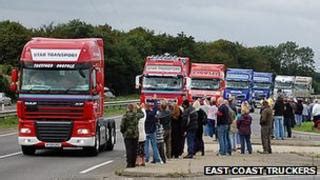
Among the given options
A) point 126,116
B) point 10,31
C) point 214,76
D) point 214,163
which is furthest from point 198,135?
point 10,31

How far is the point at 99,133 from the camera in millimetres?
25547

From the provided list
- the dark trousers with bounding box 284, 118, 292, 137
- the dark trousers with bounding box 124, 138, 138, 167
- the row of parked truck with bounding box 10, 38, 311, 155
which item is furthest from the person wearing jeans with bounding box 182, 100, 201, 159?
the dark trousers with bounding box 284, 118, 292, 137

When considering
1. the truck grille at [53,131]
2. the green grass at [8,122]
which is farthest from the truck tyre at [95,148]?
the green grass at [8,122]

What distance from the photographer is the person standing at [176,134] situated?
2352 cm

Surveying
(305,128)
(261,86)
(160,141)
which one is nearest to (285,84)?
(261,86)

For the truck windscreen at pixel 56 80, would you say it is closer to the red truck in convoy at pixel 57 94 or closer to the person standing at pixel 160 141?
the red truck in convoy at pixel 57 94

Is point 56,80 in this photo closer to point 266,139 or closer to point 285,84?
point 266,139

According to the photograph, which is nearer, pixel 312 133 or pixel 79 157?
pixel 79 157

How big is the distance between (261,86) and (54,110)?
53.7 metres

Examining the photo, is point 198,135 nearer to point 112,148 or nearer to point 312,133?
point 112,148

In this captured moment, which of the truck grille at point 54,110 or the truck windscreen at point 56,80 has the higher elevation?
the truck windscreen at point 56,80

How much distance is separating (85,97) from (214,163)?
16.6ft

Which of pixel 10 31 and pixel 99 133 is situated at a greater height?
pixel 10 31

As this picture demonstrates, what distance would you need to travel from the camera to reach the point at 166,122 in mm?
22562
